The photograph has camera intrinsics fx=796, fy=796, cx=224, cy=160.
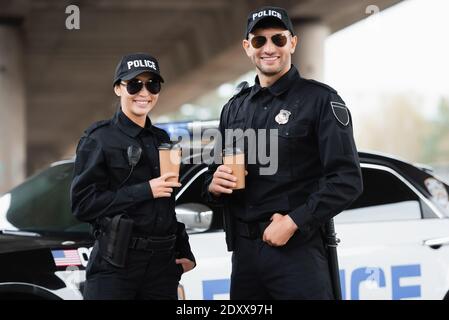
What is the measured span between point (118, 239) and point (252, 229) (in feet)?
1.85

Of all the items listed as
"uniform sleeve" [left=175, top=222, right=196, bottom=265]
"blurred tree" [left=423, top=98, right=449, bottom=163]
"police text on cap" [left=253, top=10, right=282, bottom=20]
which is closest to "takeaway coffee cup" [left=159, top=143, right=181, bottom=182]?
"uniform sleeve" [left=175, top=222, right=196, bottom=265]

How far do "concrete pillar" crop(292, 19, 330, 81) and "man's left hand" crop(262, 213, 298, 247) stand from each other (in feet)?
43.2

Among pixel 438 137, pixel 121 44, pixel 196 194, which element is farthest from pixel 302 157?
pixel 438 137

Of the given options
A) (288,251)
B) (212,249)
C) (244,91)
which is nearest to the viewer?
(288,251)

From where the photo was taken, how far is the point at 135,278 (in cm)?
330

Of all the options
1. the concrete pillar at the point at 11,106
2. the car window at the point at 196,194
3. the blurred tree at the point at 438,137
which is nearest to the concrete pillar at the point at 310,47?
the concrete pillar at the point at 11,106

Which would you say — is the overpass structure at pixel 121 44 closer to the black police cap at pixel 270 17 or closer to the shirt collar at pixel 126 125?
the black police cap at pixel 270 17

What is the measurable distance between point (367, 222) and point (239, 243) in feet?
5.65

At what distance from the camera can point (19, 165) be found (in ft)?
54.8

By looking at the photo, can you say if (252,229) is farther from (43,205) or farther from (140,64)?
(43,205)

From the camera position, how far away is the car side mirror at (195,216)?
4.54 m

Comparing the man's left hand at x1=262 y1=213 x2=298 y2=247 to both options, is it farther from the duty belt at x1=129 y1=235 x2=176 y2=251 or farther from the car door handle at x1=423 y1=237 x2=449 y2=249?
the car door handle at x1=423 y1=237 x2=449 y2=249
